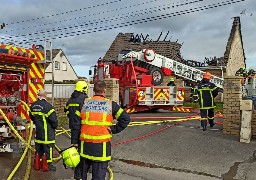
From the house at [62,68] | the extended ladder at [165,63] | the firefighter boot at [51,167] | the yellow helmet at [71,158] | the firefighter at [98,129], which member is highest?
the house at [62,68]

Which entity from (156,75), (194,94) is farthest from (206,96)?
(194,94)

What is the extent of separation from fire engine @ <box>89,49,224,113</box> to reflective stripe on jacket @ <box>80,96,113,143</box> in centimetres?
982

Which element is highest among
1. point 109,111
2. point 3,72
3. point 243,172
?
point 3,72

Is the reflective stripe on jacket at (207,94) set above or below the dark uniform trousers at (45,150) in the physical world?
above

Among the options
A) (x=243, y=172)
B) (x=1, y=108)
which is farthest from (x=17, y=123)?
(x=243, y=172)

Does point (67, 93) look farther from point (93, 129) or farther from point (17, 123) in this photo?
point (93, 129)

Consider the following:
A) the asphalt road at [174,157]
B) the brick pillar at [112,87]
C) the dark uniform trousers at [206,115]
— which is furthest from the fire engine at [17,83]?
the brick pillar at [112,87]

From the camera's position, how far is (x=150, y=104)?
14.4m

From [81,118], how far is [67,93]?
1452 centimetres

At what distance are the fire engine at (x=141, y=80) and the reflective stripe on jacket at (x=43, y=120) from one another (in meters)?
7.88

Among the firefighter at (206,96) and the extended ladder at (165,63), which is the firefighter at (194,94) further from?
the firefighter at (206,96)

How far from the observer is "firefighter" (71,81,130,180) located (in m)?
4.22

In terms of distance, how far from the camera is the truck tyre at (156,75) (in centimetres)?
1576

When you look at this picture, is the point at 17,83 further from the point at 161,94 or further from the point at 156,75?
the point at 156,75
